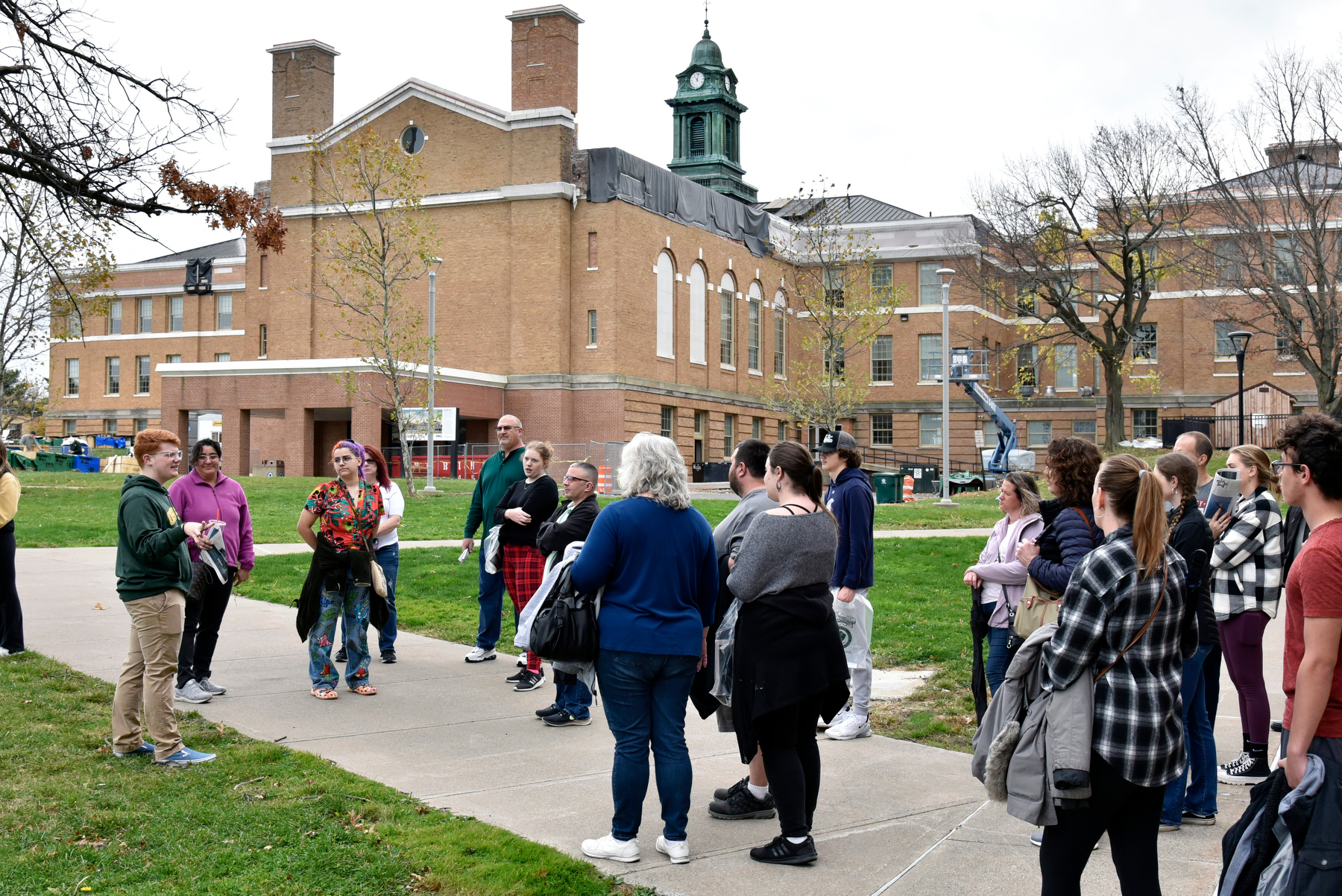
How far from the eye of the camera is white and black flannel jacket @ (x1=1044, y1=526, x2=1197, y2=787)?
385 cm

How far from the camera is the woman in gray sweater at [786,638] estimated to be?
17.0 feet

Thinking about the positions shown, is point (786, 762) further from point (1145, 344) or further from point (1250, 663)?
point (1145, 344)

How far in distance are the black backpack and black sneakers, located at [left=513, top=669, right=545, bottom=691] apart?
3.86 meters

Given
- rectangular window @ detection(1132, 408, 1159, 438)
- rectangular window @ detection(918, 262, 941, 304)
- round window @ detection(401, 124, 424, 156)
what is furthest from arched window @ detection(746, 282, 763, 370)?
rectangular window @ detection(1132, 408, 1159, 438)

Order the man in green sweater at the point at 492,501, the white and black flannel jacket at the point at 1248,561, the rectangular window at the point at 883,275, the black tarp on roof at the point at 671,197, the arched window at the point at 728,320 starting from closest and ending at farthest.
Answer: the white and black flannel jacket at the point at 1248,561 → the man in green sweater at the point at 492,501 → the black tarp on roof at the point at 671,197 → the arched window at the point at 728,320 → the rectangular window at the point at 883,275

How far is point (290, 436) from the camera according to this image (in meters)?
41.3

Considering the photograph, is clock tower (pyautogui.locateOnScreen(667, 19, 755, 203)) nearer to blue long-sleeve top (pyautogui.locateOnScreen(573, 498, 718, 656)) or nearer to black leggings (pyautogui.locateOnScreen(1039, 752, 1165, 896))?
blue long-sleeve top (pyautogui.locateOnScreen(573, 498, 718, 656))

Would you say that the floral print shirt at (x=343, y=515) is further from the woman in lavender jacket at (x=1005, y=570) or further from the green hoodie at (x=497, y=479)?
the woman in lavender jacket at (x=1005, y=570)

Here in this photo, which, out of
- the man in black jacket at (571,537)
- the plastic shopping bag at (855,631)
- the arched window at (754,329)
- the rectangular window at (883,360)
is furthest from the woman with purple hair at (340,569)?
the rectangular window at (883,360)

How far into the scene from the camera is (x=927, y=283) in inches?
2327

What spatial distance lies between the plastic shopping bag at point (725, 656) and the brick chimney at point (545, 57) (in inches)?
1632

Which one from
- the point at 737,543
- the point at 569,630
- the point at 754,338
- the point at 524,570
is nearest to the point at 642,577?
the point at 569,630

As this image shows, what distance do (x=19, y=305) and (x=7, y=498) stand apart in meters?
39.9

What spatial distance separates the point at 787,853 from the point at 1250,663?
123 inches
